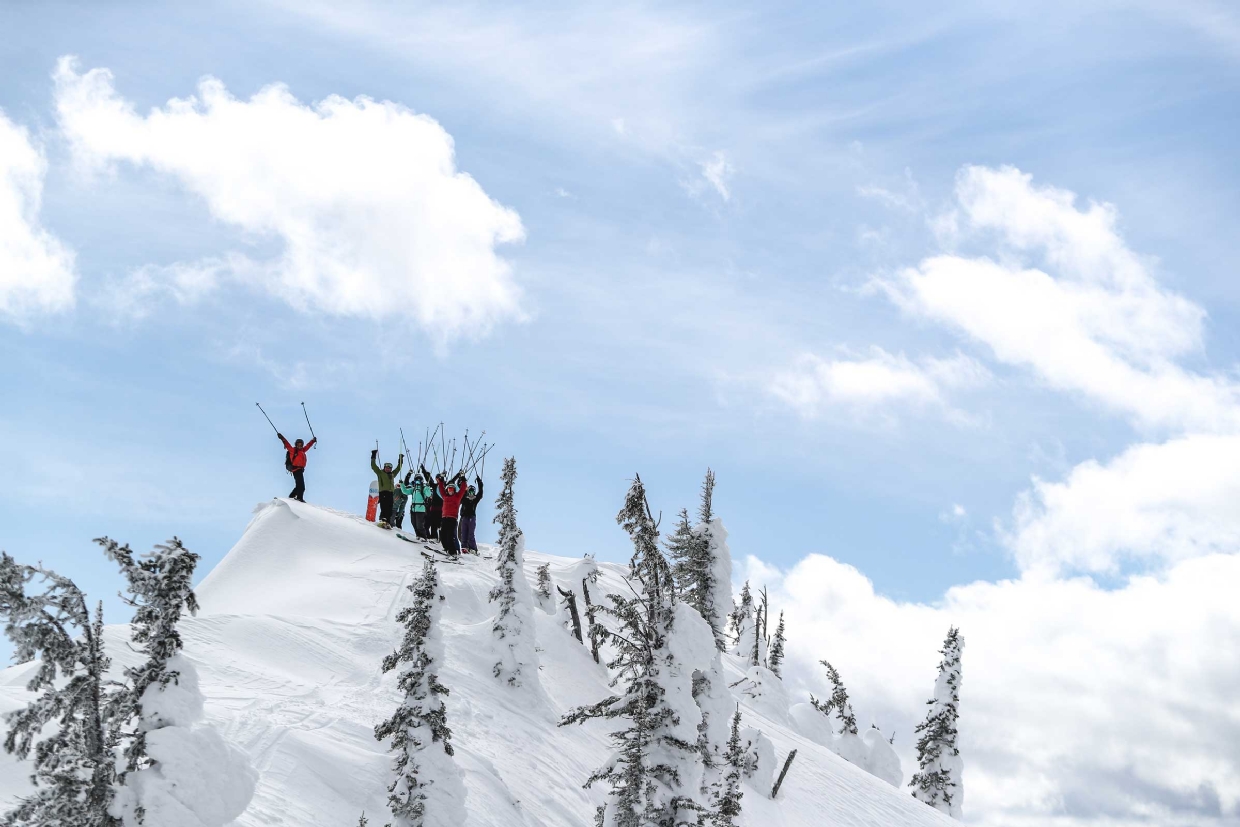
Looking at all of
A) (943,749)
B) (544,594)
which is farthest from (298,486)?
(943,749)

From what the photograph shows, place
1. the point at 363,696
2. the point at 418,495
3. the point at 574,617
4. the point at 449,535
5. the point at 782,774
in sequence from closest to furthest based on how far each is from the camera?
the point at 363,696 → the point at 782,774 → the point at 574,617 → the point at 449,535 → the point at 418,495

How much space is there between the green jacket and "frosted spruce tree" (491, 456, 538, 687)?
28.3 feet

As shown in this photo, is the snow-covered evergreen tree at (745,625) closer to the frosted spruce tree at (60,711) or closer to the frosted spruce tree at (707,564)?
the frosted spruce tree at (707,564)

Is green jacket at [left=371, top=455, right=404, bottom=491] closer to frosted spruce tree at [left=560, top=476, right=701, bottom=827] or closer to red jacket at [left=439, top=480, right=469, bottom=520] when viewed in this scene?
red jacket at [left=439, top=480, right=469, bottom=520]

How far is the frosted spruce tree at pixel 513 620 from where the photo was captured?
2659 centimetres

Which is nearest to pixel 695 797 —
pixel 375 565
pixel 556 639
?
pixel 556 639

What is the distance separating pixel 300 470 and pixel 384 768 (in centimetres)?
1826

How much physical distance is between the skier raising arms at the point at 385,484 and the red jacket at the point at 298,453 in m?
2.15

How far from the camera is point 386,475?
3559cm

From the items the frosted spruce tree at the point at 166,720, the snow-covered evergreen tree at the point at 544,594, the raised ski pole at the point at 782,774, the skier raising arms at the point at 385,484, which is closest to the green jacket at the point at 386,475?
the skier raising arms at the point at 385,484

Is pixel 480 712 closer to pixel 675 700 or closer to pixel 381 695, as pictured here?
pixel 381 695

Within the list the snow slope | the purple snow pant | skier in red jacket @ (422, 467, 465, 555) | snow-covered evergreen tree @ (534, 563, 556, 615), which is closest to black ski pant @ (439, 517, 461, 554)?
skier in red jacket @ (422, 467, 465, 555)

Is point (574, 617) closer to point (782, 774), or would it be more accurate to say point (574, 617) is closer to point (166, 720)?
point (782, 774)

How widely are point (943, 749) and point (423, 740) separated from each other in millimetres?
34107
